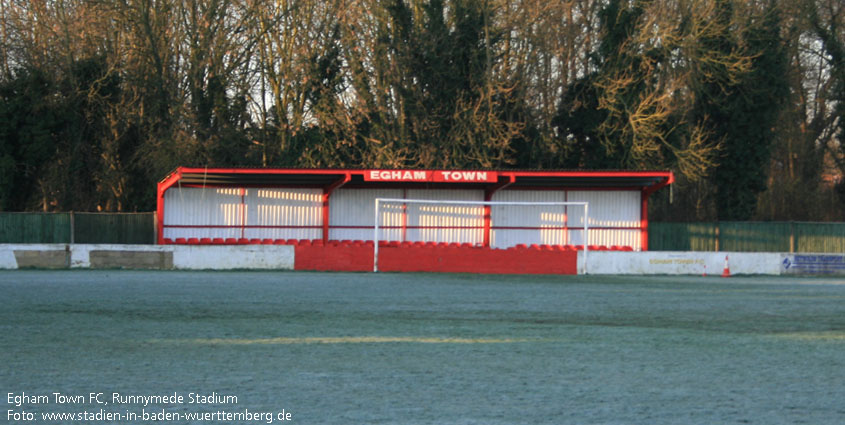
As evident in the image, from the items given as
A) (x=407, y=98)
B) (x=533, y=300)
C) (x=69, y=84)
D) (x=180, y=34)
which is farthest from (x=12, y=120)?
(x=533, y=300)

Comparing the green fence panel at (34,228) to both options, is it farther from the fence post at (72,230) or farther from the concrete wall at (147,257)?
the concrete wall at (147,257)

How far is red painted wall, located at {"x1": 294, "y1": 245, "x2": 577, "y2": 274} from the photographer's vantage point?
28.3m

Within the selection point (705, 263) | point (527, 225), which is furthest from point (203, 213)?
point (705, 263)

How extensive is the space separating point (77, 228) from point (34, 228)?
1.52 metres

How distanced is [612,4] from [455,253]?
20636 mm

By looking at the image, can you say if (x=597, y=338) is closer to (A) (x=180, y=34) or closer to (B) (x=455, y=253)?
(B) (x=455, y=253)

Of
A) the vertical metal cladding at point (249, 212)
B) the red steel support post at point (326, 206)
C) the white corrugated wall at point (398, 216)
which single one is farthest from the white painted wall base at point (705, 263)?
the vertical metal cladding at point (249, 212)

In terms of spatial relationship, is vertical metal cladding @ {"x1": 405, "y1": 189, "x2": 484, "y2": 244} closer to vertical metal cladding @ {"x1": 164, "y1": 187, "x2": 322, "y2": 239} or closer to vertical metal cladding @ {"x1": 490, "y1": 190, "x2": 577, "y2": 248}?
vertical metal cladding @ {"x1": 490, "y1": 190, "x2": 577, "y2": 248}

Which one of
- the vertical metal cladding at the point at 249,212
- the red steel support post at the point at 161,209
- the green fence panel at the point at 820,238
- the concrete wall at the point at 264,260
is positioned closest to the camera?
the concrete wall at the point at 264,260

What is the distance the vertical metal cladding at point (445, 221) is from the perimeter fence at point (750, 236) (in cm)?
827

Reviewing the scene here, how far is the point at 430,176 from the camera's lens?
32.2 meters

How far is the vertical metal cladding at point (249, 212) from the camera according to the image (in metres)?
33.4

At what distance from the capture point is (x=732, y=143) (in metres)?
46.2

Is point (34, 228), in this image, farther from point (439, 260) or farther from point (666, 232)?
point (666, 232)
